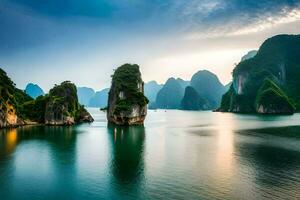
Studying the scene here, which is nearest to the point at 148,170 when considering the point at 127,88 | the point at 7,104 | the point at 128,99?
the point at 128,99

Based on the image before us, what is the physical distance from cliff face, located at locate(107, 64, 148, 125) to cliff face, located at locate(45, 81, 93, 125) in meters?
13.6

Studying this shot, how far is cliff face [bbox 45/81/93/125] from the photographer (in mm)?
98688

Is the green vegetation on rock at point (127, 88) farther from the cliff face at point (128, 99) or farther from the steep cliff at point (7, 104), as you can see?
the steep cliff at point (7, 104)

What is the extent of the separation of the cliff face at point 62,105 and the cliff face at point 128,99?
13582 millimetres

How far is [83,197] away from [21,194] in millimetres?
5723

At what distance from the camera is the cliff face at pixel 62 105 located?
9869cm

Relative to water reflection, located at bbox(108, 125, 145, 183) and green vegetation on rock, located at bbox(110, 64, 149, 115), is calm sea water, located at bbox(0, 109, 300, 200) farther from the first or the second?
green vegetation on rock, located at bbox(110, 64, 149, 115)

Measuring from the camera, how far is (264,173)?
36.2 metres

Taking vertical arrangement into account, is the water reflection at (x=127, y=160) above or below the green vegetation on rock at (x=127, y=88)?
below

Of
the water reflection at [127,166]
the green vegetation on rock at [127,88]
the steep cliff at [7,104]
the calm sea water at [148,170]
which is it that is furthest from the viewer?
the green vegetation on rock at [127,88]

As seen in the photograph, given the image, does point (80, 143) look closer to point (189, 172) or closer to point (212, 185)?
point (189, 172)

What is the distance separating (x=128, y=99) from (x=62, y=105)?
21.0 meters

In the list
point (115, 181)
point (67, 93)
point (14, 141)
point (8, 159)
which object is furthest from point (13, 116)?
A: point (115, 181)

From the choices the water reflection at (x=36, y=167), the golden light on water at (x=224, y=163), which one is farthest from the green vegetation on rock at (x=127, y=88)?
the golden light on water at (x=224, y=163)
